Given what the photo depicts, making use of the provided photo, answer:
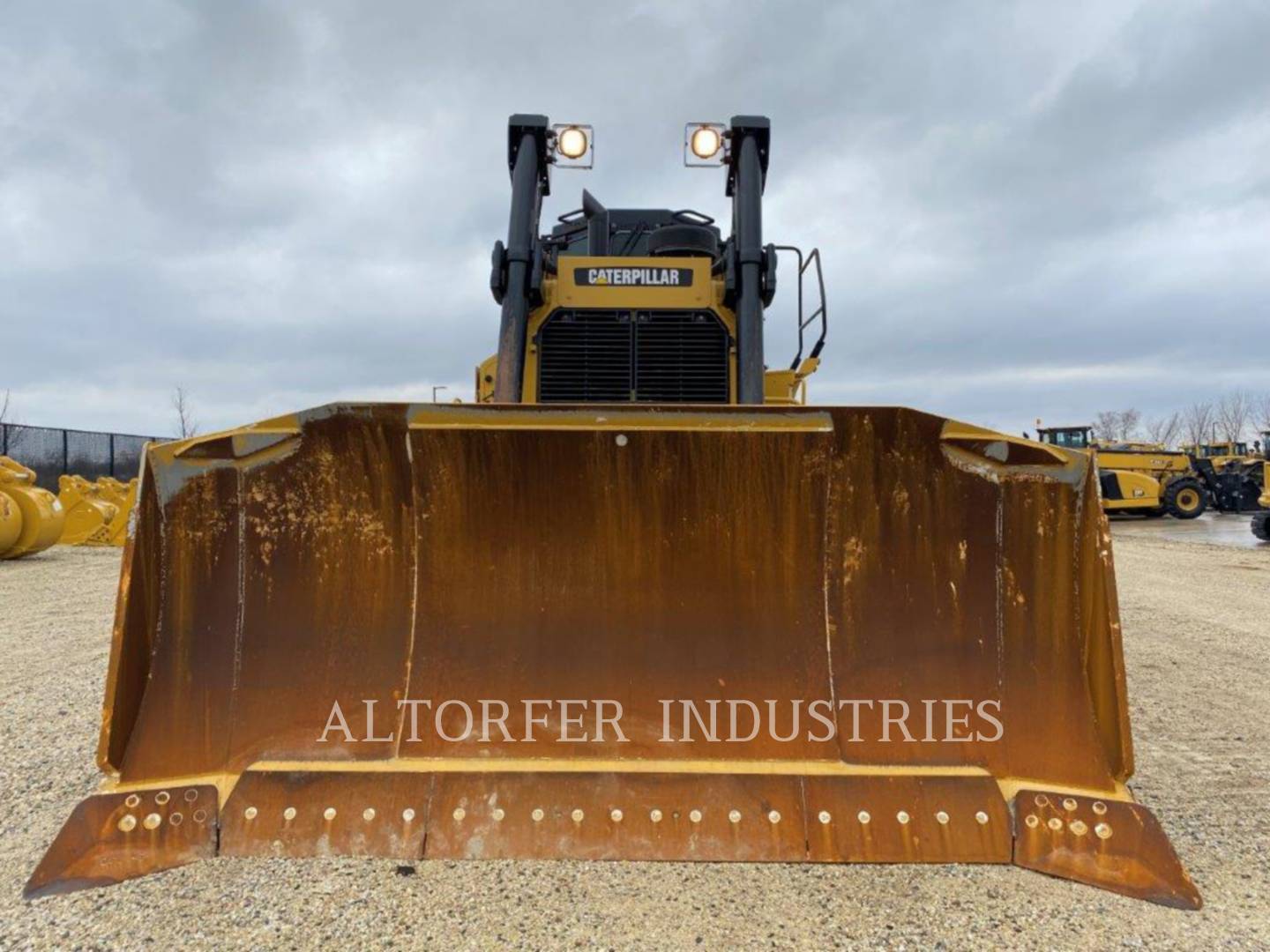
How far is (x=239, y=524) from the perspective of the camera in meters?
2.26

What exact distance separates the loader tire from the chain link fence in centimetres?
2973

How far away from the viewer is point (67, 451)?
22.2m

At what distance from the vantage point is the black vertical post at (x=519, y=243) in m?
4.13

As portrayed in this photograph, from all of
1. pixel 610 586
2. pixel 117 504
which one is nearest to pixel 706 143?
pixel 610 586

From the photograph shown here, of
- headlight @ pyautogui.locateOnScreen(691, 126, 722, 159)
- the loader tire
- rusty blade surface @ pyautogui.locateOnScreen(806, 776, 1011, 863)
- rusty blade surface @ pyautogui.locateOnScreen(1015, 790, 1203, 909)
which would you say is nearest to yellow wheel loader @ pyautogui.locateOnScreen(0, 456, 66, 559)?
headlight @ pyautogui.locateOnScreen(691, 126, 722, 159)

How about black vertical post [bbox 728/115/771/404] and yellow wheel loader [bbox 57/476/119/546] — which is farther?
yellow wheel loader [bbox 57/476/119/546]

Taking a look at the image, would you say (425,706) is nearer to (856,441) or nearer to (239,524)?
(239,524)

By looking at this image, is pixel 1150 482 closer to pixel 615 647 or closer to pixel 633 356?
pixel 633 356

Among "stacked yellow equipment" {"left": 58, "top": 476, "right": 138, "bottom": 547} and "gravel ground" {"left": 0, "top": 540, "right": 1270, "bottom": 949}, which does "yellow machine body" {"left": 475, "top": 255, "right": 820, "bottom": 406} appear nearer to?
"gravel ground" {"left": 0, "top": 540, "right": 1270, "bottom": 949}

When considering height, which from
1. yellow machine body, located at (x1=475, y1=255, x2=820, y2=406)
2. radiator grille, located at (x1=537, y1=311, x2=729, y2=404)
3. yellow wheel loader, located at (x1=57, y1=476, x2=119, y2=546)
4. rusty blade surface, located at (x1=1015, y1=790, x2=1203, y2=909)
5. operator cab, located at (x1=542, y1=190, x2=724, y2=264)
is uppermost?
operator cab, located at (x1=542, y1=190, x2=724, y2=264)

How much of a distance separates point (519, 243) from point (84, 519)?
12.4 metres

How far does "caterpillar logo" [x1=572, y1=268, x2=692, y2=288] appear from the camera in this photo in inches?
175

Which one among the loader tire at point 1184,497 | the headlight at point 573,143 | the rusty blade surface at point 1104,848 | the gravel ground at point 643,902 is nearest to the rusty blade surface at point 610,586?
the rusty blade surface at point 1104,848

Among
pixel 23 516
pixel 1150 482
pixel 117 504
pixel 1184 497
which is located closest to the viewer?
pixel 23 516
